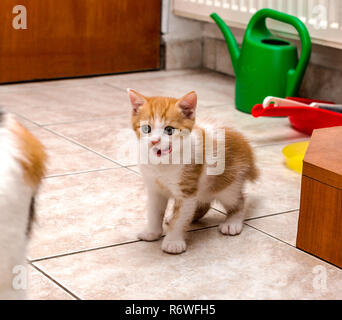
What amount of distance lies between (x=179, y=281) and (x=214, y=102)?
5.43 ft

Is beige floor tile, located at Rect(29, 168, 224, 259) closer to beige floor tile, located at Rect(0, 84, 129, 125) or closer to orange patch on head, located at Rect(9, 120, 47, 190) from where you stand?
orange patch on head, located at Rect(9, 120, 47, 190)

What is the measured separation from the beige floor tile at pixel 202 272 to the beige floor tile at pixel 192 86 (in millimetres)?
1430

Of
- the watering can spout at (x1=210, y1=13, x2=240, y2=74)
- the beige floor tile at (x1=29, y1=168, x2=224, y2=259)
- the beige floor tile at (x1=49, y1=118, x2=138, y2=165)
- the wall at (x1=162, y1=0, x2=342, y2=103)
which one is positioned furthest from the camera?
the wall at (x1=162, y1=0, x2=342, y2=103)

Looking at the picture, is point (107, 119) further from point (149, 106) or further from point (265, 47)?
point (149, 106)

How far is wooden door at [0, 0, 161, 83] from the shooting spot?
10.3 feet

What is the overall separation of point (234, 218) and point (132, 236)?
10.7 inches

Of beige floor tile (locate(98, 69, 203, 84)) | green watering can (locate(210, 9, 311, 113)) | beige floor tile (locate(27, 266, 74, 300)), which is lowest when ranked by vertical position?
beige floor tile (locate(27, 266, 74, 300))

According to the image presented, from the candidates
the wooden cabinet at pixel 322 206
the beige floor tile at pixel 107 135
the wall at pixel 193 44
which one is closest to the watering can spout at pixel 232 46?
the wall at pixel 193 44

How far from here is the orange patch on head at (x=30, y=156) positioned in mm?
915

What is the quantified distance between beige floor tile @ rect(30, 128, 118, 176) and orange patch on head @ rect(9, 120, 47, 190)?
1065 millimetres

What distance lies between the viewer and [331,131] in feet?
5.82

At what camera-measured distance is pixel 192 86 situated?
10.7 ft

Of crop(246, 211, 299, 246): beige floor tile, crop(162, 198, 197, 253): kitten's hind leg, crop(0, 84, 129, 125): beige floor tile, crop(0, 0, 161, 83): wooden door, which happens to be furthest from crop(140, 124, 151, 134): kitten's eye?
crop(0, 0, 161, 83): wooden door

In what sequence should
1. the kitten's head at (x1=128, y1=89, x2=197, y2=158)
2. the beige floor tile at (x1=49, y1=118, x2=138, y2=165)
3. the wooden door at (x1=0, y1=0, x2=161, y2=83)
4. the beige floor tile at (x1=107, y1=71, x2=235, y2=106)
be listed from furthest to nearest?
the wooden door at (x1=0, y1=0, x2=161, y2=83), the beige floor tile at (x1=107, y1=71, x2=235, y2=106), the beige floor tile at (x1=49, y1=118, x2=138, y2=165), the kitten's head at (x1=128, y1=89, x2=197, y2=158)
